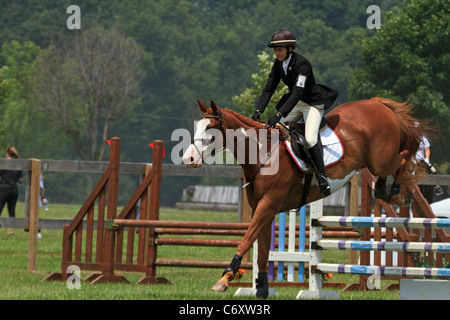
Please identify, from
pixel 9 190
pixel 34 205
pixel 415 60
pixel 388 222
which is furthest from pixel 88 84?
pixel 388 222

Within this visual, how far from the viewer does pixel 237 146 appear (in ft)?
26.3

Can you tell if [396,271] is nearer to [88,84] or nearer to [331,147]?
[331,147]

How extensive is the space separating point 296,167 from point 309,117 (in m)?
0.54

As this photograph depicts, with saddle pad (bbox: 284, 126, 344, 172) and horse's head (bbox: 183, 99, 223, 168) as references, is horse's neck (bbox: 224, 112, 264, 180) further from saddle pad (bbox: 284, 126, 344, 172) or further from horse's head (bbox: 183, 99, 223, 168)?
saddle pad (bbox: 284, 126, 344, 172)

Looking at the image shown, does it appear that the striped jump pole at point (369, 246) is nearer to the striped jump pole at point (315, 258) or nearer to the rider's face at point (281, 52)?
the striped jump pole at point (315, 258)

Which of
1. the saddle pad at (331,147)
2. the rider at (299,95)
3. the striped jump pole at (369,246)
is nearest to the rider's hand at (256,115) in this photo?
the rider at (299,95)

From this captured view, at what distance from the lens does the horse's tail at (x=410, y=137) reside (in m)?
9.16

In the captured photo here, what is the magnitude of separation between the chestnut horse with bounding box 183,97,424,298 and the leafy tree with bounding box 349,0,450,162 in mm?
28625

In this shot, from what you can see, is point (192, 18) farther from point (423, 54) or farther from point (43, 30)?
point (423, 54)

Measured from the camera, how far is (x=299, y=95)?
26.5 feet

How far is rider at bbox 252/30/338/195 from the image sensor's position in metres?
8.10

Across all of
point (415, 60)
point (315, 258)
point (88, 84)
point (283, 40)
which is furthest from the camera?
point (88, 84)
